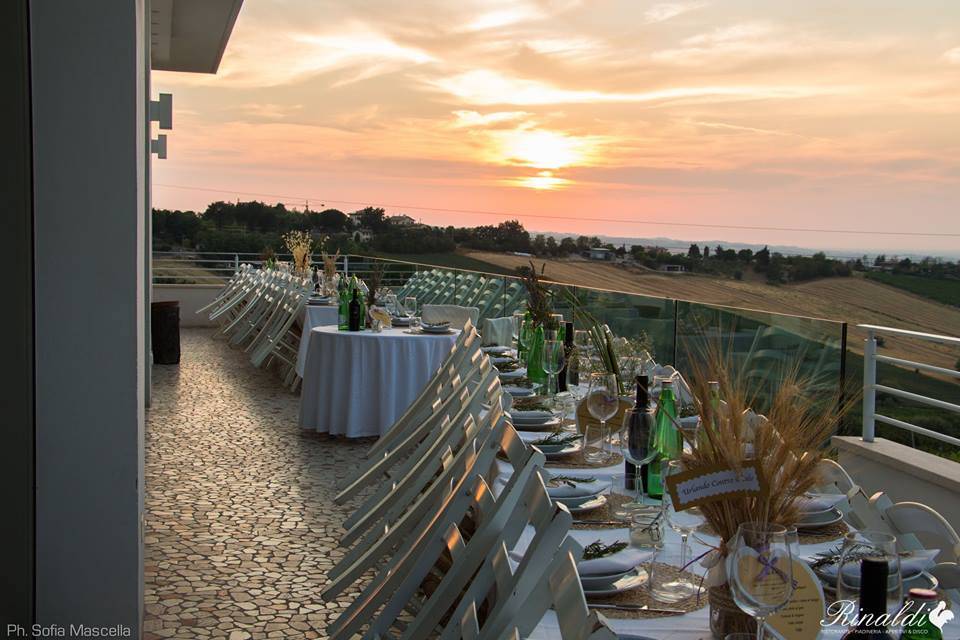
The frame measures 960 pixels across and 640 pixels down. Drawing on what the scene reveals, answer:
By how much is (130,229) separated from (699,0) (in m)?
12.6

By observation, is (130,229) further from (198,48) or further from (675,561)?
(198,48)

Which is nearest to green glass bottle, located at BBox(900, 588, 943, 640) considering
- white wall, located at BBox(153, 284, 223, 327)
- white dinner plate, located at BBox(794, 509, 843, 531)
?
white dinner plate, located at BBox(794, 509, 843, 531)

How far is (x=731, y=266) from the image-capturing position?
22.5 metres

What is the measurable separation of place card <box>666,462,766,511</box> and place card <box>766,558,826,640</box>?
12 centimetres

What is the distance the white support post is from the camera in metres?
4.63

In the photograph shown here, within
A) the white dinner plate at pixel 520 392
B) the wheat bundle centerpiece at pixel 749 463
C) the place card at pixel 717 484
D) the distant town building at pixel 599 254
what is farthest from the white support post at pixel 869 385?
the distant town building at pixel 599 254

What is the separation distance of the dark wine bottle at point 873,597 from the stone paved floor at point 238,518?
2.23 metres

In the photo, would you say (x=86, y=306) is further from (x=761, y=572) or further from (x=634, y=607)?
(x=761, y=572)

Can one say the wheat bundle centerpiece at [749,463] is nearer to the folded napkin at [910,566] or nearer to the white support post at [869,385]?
the folded napkin at [910,566]

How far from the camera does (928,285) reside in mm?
21125

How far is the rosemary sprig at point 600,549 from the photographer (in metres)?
1.63

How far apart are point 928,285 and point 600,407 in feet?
69.5

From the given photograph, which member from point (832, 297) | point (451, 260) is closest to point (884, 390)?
point (451, 260)

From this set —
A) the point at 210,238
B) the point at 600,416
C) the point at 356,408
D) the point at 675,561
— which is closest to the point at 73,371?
the point at 600,416
